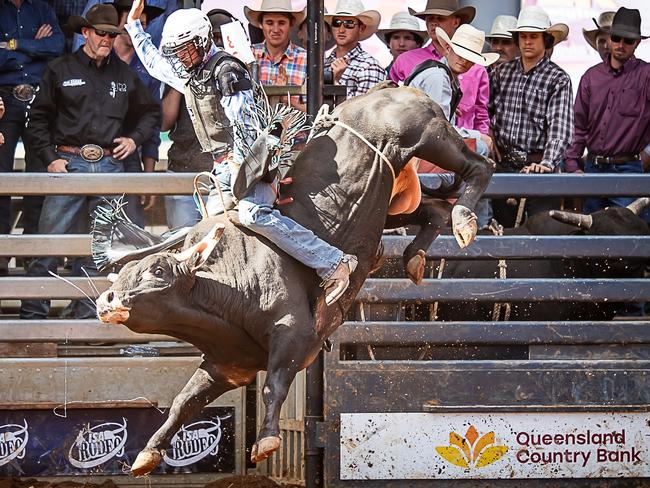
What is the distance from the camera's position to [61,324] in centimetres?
745

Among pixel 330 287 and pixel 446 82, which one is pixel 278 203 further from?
pixel 446 82

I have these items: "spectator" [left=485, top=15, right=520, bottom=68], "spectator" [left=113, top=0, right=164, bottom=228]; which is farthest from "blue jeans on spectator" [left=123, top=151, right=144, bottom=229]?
"spectator" [left=485, top=15, right=520, bottom=68]

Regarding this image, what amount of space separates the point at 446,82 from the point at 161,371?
2513 mm

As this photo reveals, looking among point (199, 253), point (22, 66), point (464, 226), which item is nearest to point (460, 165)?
point (464, 226)

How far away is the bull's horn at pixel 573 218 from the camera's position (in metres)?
7.87

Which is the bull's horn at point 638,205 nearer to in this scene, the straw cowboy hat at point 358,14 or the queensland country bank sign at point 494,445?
the queensland country bank sign at point 494,445

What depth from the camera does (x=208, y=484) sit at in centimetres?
749

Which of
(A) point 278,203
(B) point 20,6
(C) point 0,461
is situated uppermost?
(B) point 20,6

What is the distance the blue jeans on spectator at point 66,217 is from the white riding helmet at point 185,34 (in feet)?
6.58

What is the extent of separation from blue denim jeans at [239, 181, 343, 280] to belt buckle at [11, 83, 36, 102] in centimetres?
294

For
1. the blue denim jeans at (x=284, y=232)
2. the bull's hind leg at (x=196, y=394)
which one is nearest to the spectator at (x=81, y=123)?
the bull's hind leg at (x=196, y=394)

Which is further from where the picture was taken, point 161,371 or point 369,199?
point 161,371

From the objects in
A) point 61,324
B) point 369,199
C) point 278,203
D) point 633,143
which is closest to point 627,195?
point 633,143

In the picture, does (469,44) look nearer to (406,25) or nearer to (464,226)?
(406,25)
